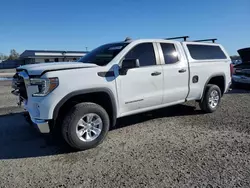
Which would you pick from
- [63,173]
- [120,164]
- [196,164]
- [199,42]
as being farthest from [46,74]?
[199,42]

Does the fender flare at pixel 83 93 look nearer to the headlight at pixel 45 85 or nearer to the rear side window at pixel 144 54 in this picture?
the headlight at pixel 45 85

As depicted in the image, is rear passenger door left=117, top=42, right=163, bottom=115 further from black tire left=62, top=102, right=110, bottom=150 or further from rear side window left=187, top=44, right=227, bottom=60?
rear side window left=187, top=44, right=227, bottom=60

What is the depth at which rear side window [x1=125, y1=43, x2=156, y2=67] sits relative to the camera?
4.65m

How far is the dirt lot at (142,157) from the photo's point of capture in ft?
9.84

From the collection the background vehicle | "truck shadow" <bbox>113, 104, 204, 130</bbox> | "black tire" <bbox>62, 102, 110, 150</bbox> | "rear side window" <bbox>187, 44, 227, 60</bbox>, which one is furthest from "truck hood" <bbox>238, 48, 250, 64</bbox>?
"black tire" <bbox>62, 102, 110, 150</bbox>

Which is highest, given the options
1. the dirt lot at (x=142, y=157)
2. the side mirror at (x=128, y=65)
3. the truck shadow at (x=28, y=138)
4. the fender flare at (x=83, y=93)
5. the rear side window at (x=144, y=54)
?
the rear side window at (x=144, y=54)

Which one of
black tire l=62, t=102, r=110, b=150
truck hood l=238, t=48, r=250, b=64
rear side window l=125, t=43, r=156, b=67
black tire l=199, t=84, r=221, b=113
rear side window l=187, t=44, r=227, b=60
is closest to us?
black tire l=62, t=102, r=110, b=150

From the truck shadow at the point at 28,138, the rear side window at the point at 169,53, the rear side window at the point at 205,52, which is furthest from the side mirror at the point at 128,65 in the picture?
the rear side window at the point at 205,52

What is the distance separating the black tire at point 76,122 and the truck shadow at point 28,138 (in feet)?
0.97

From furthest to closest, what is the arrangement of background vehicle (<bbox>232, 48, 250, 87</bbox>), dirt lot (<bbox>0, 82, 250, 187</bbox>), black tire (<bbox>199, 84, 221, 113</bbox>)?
background vehicle (<bbox>232, 48, 250, 87</bbox>)
black tire (<bbox>199, 84, 221, 113</bbox>)
dirt lot (<bbox>0, 82, 250, 187</bbox>)

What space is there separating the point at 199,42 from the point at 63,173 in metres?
4.93

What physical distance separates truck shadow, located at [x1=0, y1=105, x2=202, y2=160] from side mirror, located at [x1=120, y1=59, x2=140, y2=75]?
160 centimetres

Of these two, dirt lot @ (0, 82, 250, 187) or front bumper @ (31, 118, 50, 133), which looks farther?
front bumper @ (31, 118, 50, 133)

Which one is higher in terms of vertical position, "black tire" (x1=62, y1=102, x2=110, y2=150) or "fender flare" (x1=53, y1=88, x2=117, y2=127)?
"fender flare" (x1=53, y1=88, x2=117, y2=127)
